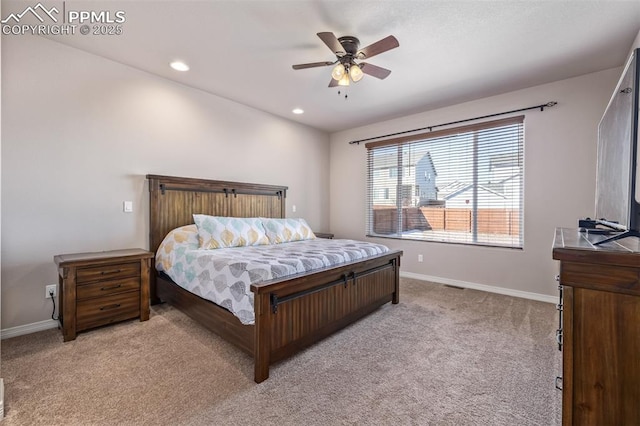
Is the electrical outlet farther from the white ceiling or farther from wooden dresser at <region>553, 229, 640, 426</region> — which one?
wooden dresser at <region>553, 229, 640, 426</region>

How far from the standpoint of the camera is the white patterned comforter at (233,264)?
2.08 metres

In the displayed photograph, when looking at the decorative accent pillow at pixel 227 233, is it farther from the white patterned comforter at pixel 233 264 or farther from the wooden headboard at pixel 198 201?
the wooden headboard at pixel 198 201

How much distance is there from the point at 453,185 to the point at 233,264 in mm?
3505

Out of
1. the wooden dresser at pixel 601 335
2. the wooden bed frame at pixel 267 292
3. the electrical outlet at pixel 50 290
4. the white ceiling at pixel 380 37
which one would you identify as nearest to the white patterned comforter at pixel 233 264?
the wooden bed frame at pixel 267 292

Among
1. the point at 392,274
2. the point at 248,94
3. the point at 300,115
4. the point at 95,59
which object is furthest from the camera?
the point at 300,115

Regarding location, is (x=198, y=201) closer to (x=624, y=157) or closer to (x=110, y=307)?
(x=110, y=307)

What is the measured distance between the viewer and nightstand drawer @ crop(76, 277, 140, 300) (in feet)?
8.14

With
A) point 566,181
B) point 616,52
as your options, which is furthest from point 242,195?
point 616,52

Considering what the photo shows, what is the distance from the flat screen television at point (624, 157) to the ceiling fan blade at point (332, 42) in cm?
173

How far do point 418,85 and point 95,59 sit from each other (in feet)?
11.8

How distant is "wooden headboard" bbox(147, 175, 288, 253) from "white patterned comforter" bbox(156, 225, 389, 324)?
0.24 meters

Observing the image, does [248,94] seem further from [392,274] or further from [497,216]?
[497,216]

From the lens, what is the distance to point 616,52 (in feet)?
9.09

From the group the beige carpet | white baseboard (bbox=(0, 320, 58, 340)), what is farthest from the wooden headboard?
the beige carpet
